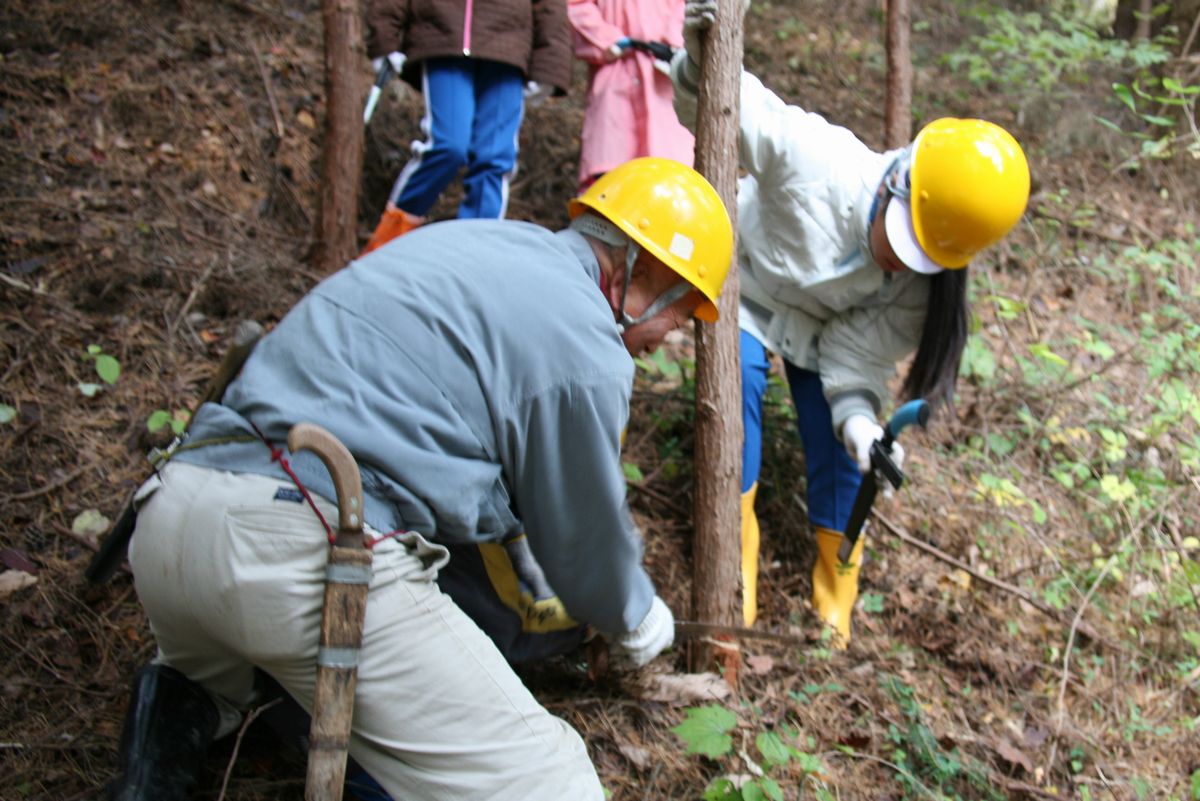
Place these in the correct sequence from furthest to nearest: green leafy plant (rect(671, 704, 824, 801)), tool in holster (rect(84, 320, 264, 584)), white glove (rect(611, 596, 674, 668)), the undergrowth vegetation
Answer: the undergrowth vegetation
white glove (rect(611, 596, 674, 668))
green leafy plant (rect(671, 704, 824, 801))
tool in holster (rect(84, 320, 264, 584))

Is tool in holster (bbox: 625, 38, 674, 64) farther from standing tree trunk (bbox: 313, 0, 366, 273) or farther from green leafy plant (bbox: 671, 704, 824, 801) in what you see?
green leafy plant (bbox: 671, 704, 824, 801)

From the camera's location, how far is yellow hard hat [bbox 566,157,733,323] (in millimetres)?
2332

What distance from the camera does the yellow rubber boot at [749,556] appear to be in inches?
141

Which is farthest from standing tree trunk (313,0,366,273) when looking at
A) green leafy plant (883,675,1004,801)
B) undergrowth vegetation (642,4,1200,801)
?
green leafy plant (883,675,1004,801)

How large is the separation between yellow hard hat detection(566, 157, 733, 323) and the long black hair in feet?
4.08

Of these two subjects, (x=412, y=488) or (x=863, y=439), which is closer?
(x=412, y=488)

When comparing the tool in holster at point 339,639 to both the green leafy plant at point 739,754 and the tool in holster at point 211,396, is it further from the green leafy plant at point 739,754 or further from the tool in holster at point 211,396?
the green leafy plant at point 739,754

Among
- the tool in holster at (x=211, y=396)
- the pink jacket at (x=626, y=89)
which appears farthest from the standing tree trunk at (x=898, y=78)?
the tool in holster at (x=211, y=396)

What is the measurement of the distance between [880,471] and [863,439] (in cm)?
14

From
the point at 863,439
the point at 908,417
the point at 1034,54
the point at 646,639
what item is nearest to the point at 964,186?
the point at 908,417

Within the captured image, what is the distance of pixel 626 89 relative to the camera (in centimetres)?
490

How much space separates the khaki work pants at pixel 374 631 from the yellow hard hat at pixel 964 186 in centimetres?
207

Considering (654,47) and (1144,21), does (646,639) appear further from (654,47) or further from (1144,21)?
(1144,21)

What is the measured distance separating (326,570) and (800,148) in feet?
7.55
